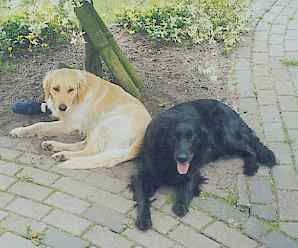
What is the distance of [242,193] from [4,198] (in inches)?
61.2

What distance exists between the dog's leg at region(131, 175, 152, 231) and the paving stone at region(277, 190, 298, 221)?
2.72ft

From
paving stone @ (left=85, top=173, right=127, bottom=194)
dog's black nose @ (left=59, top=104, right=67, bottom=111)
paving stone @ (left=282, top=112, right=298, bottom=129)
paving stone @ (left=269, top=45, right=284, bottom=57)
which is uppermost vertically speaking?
dog's black nose @ (left=59, top=104, right=67, bottom=111)

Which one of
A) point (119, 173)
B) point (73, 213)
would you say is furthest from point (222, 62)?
point (73, 213)

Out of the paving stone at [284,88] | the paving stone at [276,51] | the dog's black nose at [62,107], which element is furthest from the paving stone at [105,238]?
the paving stone at [276,51]

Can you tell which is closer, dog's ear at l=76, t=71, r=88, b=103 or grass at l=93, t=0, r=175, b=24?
dog's ear at l=76, t=71, r=88, b=103

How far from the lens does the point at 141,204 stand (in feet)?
12.0

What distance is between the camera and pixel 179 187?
152 inches

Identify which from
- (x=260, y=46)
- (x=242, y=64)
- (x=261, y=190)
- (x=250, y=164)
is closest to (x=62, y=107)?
(x=250, y=164)

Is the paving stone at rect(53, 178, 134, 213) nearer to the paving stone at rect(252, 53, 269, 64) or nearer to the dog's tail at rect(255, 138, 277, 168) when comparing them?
the dog's tail at rect(255, 138, 277, 168)

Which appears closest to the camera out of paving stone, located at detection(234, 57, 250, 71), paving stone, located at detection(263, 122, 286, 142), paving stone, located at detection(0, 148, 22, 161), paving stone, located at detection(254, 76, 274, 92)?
paving stone, located at detection(0, 148, 22, 161)

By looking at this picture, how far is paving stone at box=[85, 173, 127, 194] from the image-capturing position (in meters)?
3.88

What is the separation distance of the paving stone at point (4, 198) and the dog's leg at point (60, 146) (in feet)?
2.08

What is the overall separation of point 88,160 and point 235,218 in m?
1.14

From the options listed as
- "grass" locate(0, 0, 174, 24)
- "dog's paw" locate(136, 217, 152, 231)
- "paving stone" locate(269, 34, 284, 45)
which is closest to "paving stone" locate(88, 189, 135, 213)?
"dog's paw" locate(136, 217, 152, 231)
